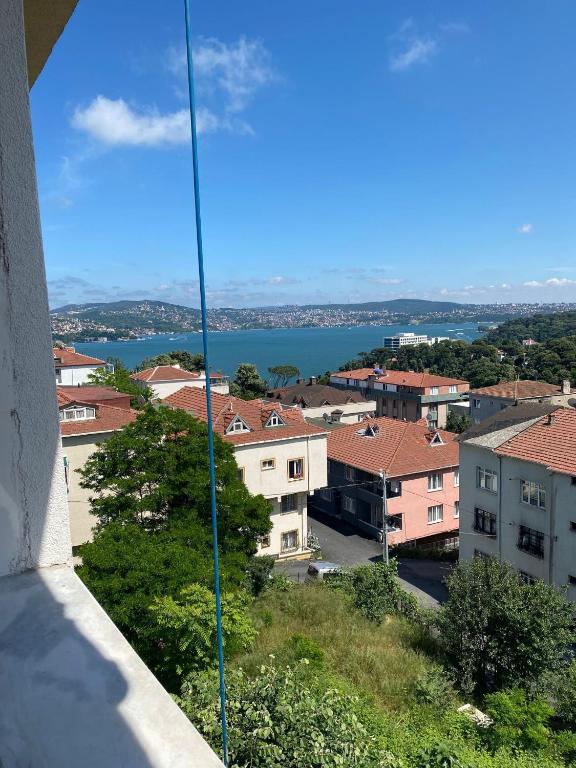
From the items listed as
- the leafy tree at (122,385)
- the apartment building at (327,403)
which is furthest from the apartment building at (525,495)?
the apartment building at (327,403)

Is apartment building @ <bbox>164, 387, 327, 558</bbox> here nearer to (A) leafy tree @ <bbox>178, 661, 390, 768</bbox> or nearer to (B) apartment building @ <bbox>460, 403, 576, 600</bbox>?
(B) apartment building @ <bbox>460, 403, 576, 600</bbox>

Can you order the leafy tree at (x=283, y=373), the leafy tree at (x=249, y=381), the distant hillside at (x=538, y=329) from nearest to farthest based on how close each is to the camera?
the leafy tree at (x=249, y=381)
the leafy tree at (x=283, y=373)
the distant hillside at (x=538, y=329)

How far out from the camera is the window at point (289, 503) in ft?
60.7

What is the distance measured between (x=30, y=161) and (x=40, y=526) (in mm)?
1233

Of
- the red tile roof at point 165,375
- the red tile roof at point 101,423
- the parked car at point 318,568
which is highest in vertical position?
the red tile roof at point 101,423

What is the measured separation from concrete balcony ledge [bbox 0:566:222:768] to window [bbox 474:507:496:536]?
16.0 m

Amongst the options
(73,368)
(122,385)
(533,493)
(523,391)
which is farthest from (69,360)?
(533,493)

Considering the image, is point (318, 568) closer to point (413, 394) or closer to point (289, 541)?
point (289, 541)

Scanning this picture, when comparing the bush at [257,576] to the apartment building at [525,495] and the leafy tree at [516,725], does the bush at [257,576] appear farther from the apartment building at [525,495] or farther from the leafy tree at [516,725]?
the apartment building at [525,495]

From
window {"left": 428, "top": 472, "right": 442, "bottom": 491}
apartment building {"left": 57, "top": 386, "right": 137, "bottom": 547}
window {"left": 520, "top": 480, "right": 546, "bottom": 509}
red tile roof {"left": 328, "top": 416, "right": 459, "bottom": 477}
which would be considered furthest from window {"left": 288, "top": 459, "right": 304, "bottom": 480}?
window {"left": 520, "top": 480, "right": 546, "bottom": 509}

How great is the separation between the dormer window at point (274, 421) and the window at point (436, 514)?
7.16 metres

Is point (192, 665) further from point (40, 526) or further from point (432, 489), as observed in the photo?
point (432, 489)

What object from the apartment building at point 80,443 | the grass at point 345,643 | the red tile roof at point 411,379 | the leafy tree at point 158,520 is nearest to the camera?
the grass at point 345,643

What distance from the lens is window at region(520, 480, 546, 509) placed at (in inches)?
563
